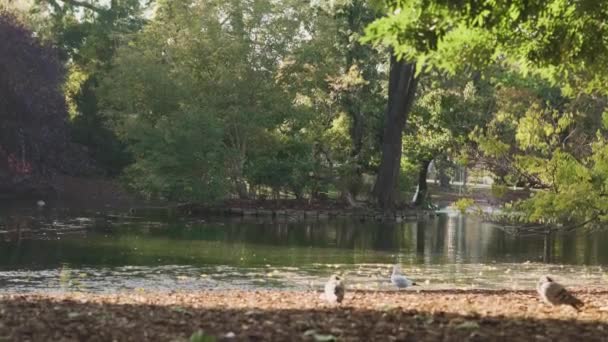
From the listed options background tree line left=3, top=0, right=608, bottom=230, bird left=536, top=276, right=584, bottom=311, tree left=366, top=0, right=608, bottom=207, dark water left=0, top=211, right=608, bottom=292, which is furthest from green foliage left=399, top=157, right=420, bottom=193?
bird left=536, top=276, right=584, bottom=311

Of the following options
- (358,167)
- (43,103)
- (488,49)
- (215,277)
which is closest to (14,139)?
(43,103)

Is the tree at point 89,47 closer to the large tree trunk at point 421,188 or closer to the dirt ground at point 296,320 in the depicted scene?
the large tree trunk at point 421,188

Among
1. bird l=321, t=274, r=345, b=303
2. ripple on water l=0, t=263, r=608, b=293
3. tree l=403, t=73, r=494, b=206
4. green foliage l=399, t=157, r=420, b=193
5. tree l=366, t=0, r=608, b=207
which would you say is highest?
tree l=403, t=73, r=494, b=206

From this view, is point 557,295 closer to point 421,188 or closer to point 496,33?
point 496,33

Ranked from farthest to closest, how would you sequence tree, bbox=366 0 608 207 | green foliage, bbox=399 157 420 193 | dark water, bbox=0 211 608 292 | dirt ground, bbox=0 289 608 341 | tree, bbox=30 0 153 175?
tree, bbox=30 0 153 175, green foliage, bbox=399 157 420 193, dark water, bbox=0 211 608 292, tree, bbox=366 0 608 207, dirt ground, bbox=0 289 608 341

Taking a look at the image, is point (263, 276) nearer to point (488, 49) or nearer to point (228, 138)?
point (488, 49)

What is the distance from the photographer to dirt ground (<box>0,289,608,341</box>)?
6.38 metres

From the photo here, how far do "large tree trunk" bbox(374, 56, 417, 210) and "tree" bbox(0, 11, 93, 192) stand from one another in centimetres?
1602

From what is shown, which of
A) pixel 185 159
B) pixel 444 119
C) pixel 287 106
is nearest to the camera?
pixel 185 159

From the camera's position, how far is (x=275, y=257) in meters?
21.0

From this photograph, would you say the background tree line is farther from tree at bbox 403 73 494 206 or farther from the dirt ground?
the dirt ground

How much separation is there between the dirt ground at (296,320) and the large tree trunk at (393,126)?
98.8 ft

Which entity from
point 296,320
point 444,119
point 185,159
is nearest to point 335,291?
point 296,320

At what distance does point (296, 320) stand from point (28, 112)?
3517 centimetres
